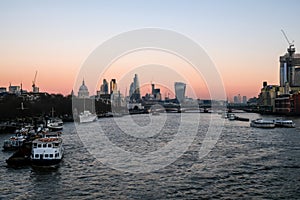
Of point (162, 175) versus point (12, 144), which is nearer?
point (162, 175)

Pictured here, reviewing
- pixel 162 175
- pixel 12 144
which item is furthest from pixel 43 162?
pixel 12 144

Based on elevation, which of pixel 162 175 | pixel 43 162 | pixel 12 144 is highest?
pixel 12 144

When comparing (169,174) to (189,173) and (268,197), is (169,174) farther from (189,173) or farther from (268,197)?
(268,197)

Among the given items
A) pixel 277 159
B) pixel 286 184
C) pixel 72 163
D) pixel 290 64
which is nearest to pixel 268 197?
pixel 286 184

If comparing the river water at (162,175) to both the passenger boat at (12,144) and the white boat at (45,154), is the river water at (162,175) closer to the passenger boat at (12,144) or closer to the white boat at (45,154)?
the white boat at (45,154)

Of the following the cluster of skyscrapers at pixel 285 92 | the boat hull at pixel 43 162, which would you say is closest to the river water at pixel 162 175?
the boat hull at pixel 43 162

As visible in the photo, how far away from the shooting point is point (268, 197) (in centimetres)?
1241

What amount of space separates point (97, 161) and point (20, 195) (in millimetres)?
5966

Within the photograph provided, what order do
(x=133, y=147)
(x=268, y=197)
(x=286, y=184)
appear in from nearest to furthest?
(x=268, y=197) → (x=286, y=184) → (x=133, y=147)

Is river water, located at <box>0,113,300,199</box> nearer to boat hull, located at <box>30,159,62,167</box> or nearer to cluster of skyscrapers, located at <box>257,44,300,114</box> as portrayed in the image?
boat hull, located at <box>30,159,62,167</box>

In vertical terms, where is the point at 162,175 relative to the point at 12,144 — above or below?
below

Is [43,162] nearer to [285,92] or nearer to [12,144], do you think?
[12,144]

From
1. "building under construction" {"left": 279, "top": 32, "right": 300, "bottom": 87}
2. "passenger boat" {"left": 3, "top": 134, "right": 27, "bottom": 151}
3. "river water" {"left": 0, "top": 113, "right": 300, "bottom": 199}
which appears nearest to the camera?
"river water" {"left": 0, "top": 113, "right": 300, "bottom": 199}

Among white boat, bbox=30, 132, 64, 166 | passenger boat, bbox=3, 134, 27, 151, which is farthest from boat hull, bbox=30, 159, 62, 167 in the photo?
passenger boat, bbox=3, 134, 27, 151
